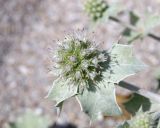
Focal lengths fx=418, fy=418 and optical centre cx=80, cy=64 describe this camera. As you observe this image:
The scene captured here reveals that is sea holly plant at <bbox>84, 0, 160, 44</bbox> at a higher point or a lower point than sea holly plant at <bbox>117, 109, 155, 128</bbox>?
higher

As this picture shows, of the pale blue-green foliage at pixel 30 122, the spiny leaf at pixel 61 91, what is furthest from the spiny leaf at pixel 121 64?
the pale blue-green foliage at pixel 30 122

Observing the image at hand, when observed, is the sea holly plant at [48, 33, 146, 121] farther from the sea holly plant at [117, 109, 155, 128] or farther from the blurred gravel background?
the blurred gravel background

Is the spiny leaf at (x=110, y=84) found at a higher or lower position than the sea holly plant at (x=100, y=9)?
lower

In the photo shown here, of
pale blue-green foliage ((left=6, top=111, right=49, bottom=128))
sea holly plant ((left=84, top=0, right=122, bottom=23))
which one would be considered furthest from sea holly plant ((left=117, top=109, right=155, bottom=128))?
pale blue-green foliage ((left=6, top=111, right=49, bottom=128))

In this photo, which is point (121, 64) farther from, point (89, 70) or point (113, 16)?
point (113, 16)

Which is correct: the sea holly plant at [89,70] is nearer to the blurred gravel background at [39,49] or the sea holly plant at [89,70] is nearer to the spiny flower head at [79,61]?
the spiny flower head at [79,61]

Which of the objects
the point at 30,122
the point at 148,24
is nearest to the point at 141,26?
the point at 148,24
